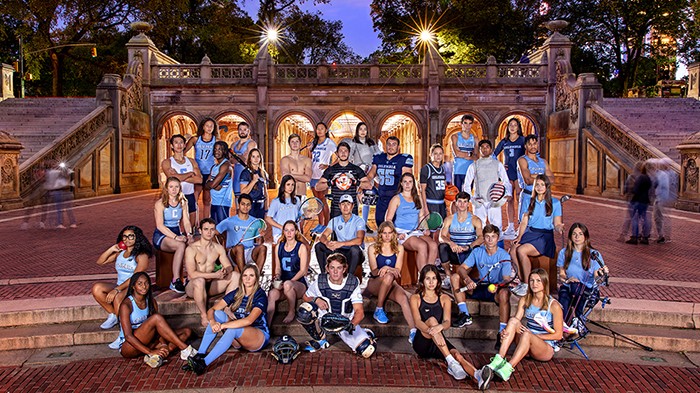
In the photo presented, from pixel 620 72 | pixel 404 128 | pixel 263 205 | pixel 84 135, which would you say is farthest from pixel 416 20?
pixel 263 205

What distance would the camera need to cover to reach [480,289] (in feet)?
21.8

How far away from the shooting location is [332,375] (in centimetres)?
544

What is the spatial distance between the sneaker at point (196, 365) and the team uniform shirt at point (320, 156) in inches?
177

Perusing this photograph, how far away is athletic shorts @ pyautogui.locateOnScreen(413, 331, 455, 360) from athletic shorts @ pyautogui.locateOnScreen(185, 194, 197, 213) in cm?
475

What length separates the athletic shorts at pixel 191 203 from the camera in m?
8.71

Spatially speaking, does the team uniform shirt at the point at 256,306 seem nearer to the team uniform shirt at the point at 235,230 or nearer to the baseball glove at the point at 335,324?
the baseball glove at the point at 335,324

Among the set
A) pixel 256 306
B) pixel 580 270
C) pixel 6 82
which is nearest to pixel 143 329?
pixel 256 306

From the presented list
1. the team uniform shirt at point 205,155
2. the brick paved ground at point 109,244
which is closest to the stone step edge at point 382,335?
the brick paved ground at point 109,244

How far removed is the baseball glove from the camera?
235 inches

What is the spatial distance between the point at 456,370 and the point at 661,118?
21.8 m

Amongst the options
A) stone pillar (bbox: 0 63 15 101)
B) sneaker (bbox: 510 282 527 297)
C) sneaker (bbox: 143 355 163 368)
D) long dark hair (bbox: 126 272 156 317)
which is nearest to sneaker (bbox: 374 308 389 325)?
sneaker (bbox: 510 282 527 297)

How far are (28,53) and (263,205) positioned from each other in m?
30.7

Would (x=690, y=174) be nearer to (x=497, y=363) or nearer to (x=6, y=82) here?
(x=497, y=363)

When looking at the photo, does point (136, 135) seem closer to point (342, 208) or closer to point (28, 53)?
point (28, 53)
